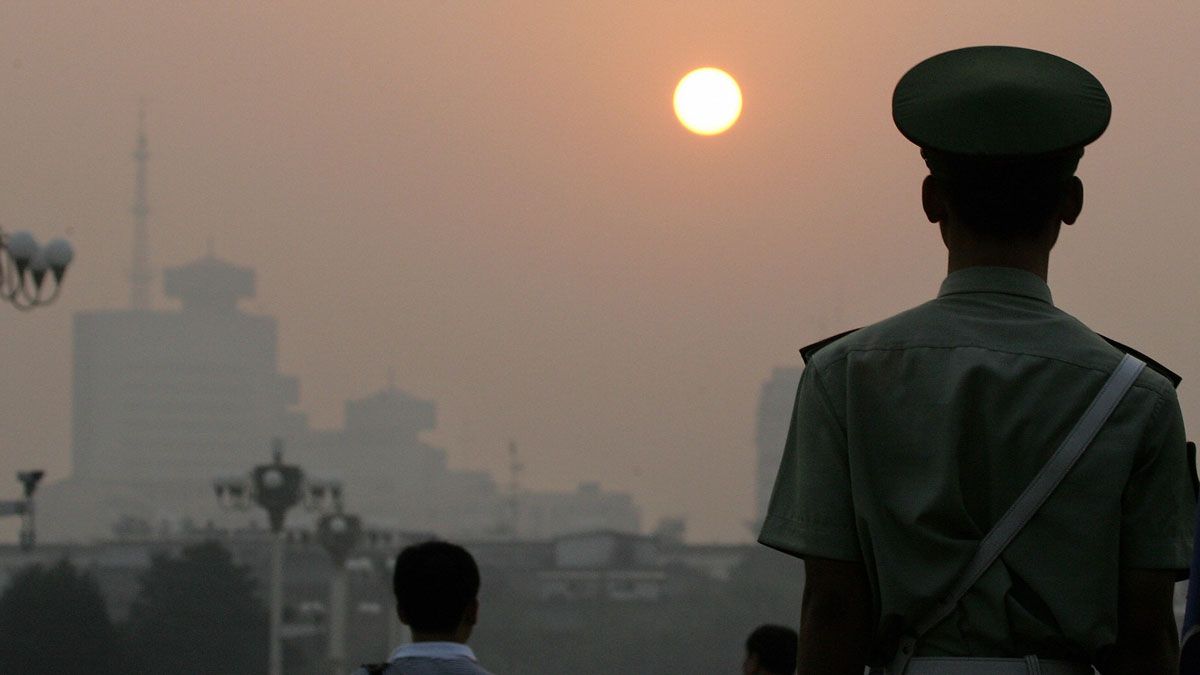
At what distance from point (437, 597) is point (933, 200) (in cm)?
187

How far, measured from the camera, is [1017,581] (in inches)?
77.2

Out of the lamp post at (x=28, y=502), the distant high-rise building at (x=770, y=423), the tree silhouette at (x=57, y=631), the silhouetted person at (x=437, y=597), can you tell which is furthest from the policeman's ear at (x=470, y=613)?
the distant high-rise building at (x=770, y=423)

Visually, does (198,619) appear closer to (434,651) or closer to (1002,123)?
A: (434,651)

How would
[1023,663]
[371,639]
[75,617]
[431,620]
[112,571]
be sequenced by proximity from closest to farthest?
[1023,663]
[431,620]
[75,617]
[371,639]
[112,571]

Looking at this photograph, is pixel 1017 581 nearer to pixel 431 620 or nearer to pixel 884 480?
pixel 884 480

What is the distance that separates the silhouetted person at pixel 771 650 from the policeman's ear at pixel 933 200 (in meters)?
3.54

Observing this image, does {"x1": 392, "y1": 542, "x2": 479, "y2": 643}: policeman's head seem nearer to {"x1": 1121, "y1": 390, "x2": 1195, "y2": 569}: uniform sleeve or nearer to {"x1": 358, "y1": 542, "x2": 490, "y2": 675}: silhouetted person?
{"x1": 358, "y1": 542, "x2": 490, "y2": 675}: silhouetted person

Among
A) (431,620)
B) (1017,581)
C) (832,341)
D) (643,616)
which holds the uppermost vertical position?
(832,341)

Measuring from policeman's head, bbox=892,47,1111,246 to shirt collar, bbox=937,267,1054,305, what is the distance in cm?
5

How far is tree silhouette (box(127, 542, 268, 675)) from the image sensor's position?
5722cm

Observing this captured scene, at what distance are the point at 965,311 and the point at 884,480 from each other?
194 mm

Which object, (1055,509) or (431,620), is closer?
(1055,509)

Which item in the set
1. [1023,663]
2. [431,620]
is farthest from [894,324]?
[431,620]

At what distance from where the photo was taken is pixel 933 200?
2.11 metres
